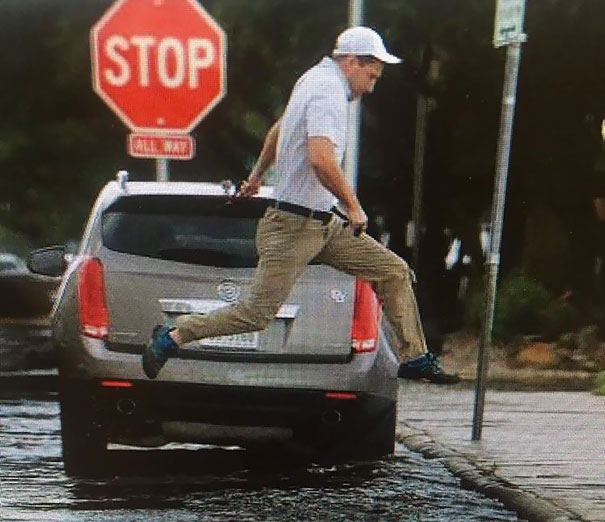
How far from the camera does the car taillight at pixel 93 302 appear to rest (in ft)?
30.8

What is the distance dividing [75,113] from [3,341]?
9614 mm

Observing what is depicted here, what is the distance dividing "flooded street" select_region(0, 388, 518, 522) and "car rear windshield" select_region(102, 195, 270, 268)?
1109 mm

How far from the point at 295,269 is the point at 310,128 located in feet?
2.30

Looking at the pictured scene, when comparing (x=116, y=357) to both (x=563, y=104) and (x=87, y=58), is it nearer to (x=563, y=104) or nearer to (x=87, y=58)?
(x=563, y=104)

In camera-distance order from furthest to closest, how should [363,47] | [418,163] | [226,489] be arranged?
[418,163], [226,489], [363,47]

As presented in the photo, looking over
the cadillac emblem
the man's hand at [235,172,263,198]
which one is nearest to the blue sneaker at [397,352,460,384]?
the cadillac emblem

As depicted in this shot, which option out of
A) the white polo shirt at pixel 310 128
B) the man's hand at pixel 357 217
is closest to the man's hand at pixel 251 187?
the white polo shirt at pixel 310 128

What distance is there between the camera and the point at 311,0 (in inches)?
867

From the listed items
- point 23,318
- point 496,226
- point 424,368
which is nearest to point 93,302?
point 424,368

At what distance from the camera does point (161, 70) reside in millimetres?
20516

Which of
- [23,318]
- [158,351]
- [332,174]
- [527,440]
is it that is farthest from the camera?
[23,318]

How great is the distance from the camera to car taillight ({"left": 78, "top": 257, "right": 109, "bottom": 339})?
9.38 metres

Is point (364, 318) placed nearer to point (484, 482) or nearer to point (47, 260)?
point (484, 482)

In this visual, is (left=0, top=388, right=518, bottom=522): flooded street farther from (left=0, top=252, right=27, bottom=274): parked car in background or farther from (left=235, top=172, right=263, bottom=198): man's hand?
(left=0, top=252, right=27, bottom=274): parked car in background
